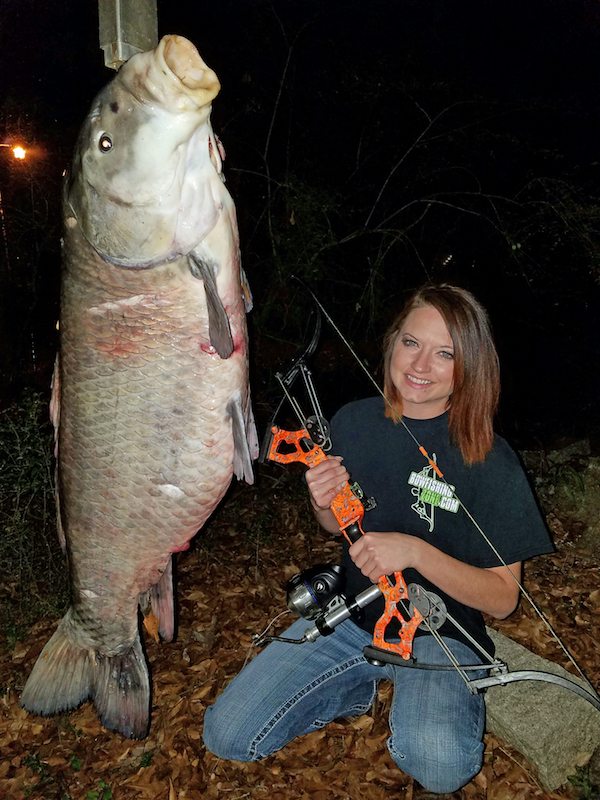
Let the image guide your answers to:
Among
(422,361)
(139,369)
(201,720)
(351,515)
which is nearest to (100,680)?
(351,515)

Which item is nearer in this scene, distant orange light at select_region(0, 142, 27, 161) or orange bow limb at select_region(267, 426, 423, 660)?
orange bow limb at select_region(267, 426, 423, 660)

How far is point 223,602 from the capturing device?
190 inches

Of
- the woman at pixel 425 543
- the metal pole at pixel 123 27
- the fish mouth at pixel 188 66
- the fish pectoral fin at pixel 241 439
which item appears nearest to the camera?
the fish mouth at pixel 188 66

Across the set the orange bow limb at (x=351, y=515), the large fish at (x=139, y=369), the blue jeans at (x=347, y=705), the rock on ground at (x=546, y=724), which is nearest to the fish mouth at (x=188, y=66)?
the large fish at (x=139, y=369)

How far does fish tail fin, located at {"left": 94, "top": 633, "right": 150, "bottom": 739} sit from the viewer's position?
2.40m

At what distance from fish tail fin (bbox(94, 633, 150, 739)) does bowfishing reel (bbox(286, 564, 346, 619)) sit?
2.55ft

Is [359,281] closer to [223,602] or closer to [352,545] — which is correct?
[223,602]

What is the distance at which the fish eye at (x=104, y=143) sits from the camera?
157 centimetres

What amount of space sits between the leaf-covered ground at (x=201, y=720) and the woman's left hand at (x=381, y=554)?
1.68 m

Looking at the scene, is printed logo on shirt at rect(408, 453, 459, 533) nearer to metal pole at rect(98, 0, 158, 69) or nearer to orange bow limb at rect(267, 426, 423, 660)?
orange bow limb at rect(267, 426, 423, 660)

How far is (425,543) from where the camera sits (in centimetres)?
260

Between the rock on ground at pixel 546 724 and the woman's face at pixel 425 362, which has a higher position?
the woman's face at pixel 425 362

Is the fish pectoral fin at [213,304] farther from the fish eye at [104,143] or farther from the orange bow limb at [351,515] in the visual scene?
the orange bow limb at [351,515]

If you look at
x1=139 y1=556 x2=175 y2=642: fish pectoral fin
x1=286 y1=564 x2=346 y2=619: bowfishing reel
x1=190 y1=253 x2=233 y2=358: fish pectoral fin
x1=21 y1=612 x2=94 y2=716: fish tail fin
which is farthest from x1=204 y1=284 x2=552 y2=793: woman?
x1=190 y1=253 x2=233 y2=358: fish pectoral fin
